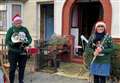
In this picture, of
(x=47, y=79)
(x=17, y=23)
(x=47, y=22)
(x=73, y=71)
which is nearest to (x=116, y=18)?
(x=73, y=71)

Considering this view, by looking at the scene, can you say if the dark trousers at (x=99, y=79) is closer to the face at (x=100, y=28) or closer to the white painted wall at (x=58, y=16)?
the face at (x=100, y=28)

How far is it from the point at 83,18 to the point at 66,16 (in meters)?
1.27

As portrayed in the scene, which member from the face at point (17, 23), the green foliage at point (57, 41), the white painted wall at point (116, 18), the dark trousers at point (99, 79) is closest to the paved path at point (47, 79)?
the green foliage at point (57, 41)

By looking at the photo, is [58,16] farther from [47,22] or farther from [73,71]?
[73,71]

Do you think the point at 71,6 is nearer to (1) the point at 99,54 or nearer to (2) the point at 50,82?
(2) the point at 50,82

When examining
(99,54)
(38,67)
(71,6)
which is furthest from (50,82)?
(71,6)

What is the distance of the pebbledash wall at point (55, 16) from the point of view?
1323 centimetres

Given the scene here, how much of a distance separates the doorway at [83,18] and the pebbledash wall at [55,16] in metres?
0.62

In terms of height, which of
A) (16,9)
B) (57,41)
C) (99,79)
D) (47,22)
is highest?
(16,9)

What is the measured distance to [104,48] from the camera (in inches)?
344

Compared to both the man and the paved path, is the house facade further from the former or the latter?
the man

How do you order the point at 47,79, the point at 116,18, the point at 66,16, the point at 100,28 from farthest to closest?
the point at 66,16 → the point at 116,18 → the point at 47,79 → the point at 100,28

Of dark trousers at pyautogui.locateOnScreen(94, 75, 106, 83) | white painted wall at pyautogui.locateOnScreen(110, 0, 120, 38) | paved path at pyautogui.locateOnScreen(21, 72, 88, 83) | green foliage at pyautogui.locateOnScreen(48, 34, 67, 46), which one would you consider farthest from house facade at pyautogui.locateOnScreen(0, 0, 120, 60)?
dark trousers at pyautogui.locateOnScreen(94, 75, 106, 83)

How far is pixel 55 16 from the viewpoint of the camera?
15062mm
